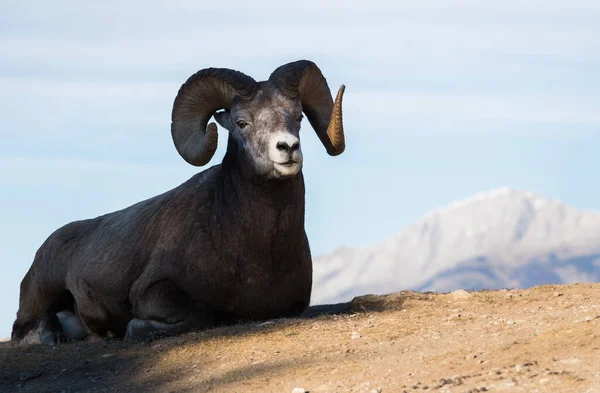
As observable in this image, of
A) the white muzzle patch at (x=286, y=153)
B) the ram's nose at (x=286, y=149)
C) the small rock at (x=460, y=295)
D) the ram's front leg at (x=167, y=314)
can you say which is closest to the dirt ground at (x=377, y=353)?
the small rock at (x=460, y=295)

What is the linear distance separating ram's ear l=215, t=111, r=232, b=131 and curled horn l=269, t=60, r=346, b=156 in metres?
0.75

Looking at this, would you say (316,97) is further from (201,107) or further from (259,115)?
(259,115)

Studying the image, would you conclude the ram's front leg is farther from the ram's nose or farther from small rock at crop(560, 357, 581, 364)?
small rock at crop(560, 357, 581, 364)

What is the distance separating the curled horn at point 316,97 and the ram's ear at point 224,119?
2.45 feet

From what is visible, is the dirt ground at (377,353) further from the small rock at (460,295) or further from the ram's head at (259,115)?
the ram's head at (259,115)

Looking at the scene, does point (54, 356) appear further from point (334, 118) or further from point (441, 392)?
point (441, 392)

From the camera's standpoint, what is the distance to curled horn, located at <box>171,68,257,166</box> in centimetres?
1424

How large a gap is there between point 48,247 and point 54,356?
11.1 feet

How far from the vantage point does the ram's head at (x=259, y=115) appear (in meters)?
13.2

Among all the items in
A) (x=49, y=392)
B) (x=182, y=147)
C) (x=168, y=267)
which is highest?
(x=182, y=147)

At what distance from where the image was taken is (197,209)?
14.6m

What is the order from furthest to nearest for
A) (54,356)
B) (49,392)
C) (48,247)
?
(48,247)
(54,356)
(49,392)

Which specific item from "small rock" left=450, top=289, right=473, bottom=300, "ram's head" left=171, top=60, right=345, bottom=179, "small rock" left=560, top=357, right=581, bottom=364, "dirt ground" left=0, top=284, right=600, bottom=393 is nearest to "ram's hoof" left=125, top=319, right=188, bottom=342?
"dirt ground" left=0, top=284, right=600, bottom=393

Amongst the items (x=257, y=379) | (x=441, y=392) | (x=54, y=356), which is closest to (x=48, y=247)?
(x=54, y=356)
